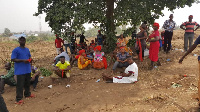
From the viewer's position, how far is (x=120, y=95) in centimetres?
455

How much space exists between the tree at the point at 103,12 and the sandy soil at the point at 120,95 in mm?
2670

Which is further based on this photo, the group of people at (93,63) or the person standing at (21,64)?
the group of people at (93,63)

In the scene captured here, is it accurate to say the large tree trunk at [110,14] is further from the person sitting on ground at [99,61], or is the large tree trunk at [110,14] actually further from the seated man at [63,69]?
the seated man at [63,69]

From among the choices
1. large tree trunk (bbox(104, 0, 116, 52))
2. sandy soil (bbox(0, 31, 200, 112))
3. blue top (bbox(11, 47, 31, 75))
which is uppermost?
large tree trunk (bbox(104, 0, 116, 52))

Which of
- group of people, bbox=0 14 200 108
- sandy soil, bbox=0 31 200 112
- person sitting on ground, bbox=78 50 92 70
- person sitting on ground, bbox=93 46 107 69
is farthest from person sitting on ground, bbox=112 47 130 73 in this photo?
person sitting on ground, bbox=78 50 92 70

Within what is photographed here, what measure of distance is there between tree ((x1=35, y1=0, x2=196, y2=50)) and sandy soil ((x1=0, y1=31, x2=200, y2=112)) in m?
2.67

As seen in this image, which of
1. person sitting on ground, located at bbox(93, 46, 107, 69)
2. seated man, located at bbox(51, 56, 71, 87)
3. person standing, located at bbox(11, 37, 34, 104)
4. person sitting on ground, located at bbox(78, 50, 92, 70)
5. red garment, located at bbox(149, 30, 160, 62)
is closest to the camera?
person standing, located at bbox(11, 37, 34, 104)

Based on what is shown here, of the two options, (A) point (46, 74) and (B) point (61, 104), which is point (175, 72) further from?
(A) point (46, 74)

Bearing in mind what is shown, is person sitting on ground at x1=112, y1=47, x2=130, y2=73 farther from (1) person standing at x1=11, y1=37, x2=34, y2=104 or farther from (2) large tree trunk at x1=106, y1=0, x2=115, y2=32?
(1) person standing at x1=11, y1=37, x2=34, y2=104

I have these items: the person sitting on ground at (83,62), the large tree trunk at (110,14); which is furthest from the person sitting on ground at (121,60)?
the large tree trunk at (110,14)

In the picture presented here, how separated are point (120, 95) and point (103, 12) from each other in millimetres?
5033

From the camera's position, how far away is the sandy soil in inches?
151

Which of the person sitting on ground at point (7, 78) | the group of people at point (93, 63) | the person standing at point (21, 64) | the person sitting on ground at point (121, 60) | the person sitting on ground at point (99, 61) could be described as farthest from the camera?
the person sitting on ground at point (99, 61)

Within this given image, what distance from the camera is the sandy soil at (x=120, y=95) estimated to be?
3.83 metres
